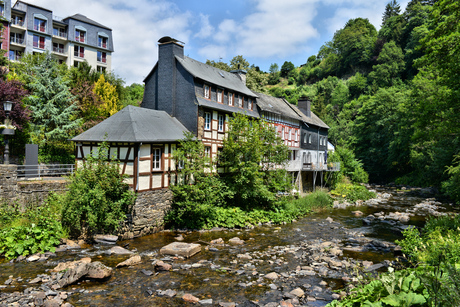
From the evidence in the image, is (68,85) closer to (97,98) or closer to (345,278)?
(97,98)

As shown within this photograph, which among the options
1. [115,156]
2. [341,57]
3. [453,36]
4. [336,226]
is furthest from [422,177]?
[341,57]

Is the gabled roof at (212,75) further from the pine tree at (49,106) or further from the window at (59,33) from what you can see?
the window at (59,33)

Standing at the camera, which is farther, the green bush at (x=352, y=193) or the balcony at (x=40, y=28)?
the balcony at (x=40, y=28)

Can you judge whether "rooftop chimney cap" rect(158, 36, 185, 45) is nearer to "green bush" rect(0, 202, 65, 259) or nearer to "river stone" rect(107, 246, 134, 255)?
"green bush" rect(0, 202, 65, 259)

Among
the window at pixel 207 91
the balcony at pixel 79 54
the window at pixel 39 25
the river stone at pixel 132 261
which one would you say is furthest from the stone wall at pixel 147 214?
the window at pixel 39 25

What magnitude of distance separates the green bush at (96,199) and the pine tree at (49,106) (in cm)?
1066

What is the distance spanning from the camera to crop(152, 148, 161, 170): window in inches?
672

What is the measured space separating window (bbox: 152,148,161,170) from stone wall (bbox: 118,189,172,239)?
135 centimetres

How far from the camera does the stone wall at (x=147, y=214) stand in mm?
15594

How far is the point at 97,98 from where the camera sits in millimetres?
26797

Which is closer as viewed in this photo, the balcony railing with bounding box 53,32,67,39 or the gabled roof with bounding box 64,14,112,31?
the balcony railing with bounding box 53,32,67,39

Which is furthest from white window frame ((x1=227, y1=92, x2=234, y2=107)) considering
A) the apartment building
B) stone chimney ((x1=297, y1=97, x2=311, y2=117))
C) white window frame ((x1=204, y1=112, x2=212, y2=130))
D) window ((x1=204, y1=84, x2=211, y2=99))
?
the apartment building

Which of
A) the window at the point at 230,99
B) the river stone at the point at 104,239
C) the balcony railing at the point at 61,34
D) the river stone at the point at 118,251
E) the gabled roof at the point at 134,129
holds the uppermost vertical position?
the balcony railing at the point at 61,34

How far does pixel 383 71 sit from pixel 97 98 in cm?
5595
